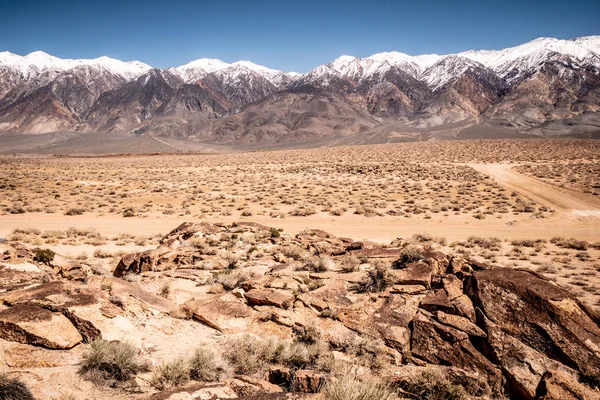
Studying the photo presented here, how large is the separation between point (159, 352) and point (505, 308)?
6055 mm

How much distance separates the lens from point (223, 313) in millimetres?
7121

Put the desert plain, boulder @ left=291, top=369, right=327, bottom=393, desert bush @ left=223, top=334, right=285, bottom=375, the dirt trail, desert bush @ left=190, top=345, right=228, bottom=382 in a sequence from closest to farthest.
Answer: boulder @ left=291, top=369, right=327, bottom=393
the desert plain
desert bush @ left=190, top=345, right=228, bottom=382
desert bush @ left=223, top=334, right=285, bottom=375
the dirt trail

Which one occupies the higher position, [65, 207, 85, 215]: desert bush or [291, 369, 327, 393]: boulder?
[291, 369, 327, 393]: boulder

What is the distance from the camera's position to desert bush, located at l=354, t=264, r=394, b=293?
26.4 ft

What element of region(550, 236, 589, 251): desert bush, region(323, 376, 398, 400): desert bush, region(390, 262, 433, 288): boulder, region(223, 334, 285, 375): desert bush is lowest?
region(550, 236, 589, 251): desert bush

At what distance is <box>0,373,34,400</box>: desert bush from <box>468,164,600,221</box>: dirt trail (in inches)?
1029

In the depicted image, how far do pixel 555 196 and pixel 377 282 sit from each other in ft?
88.4

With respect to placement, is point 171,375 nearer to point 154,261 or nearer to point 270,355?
point 270,355

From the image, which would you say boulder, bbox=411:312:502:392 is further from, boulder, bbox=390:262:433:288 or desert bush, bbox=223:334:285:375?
desert bush, bbox=223:334:285:375

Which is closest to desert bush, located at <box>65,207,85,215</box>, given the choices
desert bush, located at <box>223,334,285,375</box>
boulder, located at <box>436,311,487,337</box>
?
desert bush, located at <box>223,334,285,375</box>

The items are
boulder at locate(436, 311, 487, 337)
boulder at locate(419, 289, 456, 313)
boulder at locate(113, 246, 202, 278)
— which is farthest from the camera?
boulder at locate(113, 246, 202, 278)

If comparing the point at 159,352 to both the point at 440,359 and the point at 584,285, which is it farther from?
the point at 584,285

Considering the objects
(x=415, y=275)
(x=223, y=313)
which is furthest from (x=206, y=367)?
(x=415, y=275)

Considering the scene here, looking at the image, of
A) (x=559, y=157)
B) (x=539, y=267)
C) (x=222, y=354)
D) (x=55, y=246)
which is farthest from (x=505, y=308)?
(x=559, y=157)
